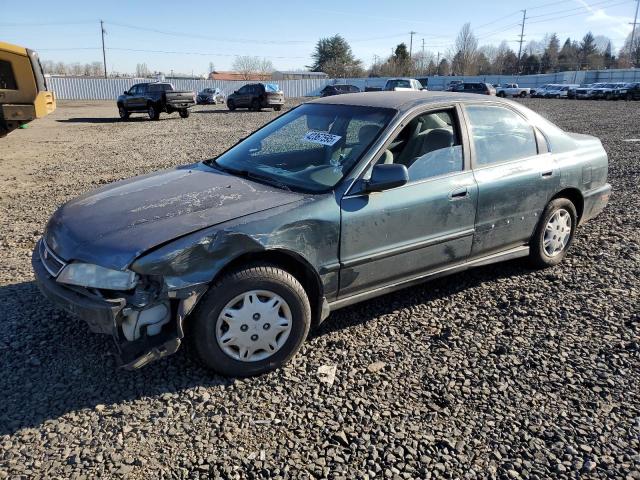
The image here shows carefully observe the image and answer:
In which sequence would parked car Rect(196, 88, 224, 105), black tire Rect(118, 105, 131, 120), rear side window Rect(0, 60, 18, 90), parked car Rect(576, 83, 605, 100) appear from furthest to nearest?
parked car Rect(576, 83, 605, 100) < parked car Rect(196, 88, 224, 105) < black tire Rect(118, 105, 131, 120) < rear side window Rect(0, 60, 18, 90)

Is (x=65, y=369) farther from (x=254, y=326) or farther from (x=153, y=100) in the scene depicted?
(x=153, y=100)

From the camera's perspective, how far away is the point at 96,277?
8.50 ft

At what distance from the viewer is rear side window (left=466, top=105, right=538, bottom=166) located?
3.83 m

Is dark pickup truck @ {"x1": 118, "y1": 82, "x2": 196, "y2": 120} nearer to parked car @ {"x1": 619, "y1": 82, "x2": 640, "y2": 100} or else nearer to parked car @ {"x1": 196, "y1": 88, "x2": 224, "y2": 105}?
parked car @ {"x1": 196, "y1": 88, "x2": 224, "y2": 105}

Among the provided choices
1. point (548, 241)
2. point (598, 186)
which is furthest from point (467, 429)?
point (598, 186)

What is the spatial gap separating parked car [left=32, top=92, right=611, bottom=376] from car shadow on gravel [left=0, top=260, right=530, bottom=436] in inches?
12.0

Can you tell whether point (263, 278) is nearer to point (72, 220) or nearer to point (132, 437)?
point (132, 437)

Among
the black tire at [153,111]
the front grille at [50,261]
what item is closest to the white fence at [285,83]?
the black tire at [153,111]

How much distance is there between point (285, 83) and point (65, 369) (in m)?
53.5

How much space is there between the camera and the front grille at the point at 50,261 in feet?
9.19

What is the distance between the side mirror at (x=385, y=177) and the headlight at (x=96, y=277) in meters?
1.53

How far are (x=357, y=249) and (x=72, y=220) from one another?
1.81m

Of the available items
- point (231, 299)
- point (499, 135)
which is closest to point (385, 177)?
point (231, 299)

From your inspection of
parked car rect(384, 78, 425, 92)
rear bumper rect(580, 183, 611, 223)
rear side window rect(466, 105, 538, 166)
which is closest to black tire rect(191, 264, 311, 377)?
rear side window rect(466, 105, 538, 166)
